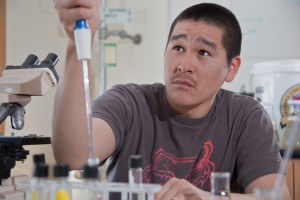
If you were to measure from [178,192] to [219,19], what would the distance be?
73 centimetres

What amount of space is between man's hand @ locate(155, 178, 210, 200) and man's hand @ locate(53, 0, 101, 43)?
1.23 feet

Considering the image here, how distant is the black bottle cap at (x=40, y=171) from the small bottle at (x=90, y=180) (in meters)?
0.06

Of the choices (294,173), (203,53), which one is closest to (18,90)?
(203,53)

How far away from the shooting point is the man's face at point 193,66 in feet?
4.35

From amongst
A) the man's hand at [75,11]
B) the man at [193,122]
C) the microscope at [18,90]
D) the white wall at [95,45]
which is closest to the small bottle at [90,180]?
the man's hand at [75,11]

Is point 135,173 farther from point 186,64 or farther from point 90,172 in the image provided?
point 186,64

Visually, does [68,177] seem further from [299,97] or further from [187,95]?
[299,97]

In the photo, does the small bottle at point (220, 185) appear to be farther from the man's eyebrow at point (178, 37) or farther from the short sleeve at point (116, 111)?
the man's eyebrow at point (178, 37)

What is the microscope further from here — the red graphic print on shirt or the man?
the red graphic print on shirt

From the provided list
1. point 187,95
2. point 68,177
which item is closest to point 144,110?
point 187,95

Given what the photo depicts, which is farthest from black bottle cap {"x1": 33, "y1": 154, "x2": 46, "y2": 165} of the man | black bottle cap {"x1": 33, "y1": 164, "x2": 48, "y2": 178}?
the man

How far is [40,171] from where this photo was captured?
2.06ft

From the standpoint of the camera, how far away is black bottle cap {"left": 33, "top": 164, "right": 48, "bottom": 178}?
0.63 meters

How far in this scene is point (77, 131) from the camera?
41.7 inches
